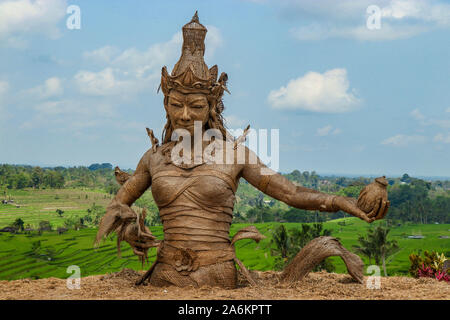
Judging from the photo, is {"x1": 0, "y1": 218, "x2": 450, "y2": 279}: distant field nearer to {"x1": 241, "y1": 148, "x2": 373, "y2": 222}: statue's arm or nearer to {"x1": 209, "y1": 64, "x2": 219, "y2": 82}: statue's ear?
{"x1": 241, "y1": 148, "x2": 373, "y2": 222}: statue's arm

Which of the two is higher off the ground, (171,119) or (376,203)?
(171,119)

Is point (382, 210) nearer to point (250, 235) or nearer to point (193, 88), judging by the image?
point (250, 235)

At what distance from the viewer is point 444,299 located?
18.2 feet

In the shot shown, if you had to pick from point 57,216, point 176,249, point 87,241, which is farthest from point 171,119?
point 57,216

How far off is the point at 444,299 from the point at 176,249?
9.24 ft

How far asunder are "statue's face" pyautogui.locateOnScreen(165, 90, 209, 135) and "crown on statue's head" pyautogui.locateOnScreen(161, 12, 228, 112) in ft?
0.23

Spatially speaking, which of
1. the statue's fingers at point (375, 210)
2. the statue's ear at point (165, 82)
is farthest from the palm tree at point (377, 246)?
the statue's ear at point (165, 82)

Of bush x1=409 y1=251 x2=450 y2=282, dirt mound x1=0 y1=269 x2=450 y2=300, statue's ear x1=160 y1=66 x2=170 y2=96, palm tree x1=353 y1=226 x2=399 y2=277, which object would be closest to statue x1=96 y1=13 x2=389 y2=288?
statue's ear x1=160 y1=66 x2=170 y2=96

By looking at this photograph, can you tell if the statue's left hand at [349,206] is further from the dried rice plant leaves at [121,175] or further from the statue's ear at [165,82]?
the dried rice plant leaves at [121,175]

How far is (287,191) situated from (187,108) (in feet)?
4.88

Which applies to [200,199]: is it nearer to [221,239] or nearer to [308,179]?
[221,239]

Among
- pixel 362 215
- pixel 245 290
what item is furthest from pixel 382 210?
pixel 245 290

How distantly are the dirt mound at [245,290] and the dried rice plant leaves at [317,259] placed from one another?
0.37 ft

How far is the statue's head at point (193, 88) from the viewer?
21.1 ft
